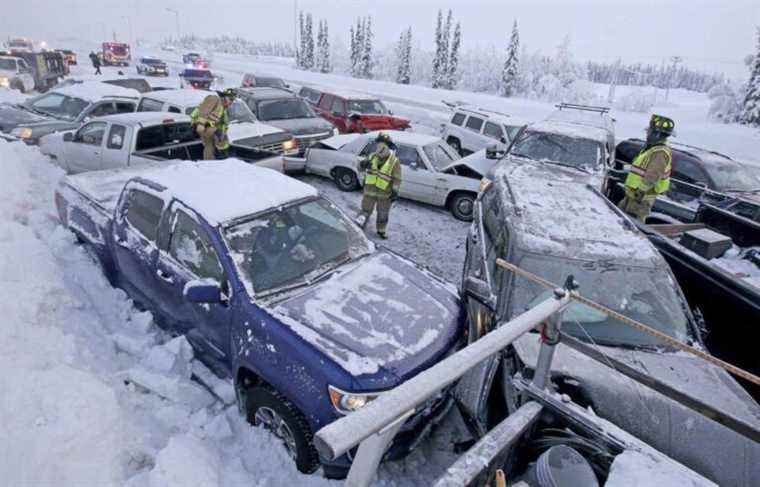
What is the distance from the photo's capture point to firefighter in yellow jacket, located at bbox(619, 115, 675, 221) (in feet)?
23.3

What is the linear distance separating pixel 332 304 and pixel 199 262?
1.28 m

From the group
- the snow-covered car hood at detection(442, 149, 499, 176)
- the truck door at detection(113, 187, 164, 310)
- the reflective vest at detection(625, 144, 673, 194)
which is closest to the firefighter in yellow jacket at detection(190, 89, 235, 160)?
the truck door at detection(113, 187, 164, 310)

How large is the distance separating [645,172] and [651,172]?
0.42 ft

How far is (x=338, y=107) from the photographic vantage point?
1462 centimetres

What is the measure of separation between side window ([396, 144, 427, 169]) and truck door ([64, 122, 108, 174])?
5.65 m

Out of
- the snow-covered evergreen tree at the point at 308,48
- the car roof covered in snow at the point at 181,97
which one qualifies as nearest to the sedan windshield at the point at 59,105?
the car roof covered in snow at the point at 181,97

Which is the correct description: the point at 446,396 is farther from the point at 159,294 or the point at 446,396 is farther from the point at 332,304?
the point at 159,294

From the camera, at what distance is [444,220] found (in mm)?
9367

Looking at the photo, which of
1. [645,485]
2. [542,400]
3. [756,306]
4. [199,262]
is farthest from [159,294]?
[756,306]

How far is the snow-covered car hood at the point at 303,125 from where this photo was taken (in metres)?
11.8

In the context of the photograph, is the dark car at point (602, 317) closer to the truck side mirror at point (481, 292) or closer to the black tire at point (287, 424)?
the truck side mirror at point (481, 292)

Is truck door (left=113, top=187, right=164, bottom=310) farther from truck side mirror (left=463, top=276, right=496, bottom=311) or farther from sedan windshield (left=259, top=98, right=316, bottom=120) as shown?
sedan windshield (left=259, top=98, right=316, bottom=120)

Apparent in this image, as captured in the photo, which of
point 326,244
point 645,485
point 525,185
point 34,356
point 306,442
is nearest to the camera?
point 645,485

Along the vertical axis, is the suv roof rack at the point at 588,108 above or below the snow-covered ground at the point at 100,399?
above
